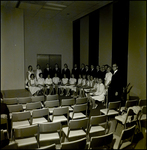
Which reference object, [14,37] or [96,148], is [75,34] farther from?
[96,148]

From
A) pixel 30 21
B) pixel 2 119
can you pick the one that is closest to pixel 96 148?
pixel 2 119

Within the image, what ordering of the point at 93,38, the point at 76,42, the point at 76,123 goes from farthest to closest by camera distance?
the point at 76,42, the point at 93,38, the point at 76,123

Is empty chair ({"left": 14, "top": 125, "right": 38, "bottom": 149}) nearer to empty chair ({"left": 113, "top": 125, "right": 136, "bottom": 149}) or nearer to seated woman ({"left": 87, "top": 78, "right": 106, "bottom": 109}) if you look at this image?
empty chair ({"left": 113, "top": 125, "right": 136, "bottom": 149})

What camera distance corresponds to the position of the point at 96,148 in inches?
96.2

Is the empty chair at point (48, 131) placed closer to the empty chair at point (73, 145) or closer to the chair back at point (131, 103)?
the empty chair at point (73, 145)

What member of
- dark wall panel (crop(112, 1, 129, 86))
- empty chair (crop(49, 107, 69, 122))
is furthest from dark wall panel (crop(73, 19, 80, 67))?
empty chair (crop(49, 107, 69, 122))

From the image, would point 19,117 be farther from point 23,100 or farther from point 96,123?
point 96,123

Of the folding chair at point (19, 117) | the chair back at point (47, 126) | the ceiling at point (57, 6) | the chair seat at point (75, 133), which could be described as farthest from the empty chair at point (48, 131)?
the ceiling at point (57, 6)

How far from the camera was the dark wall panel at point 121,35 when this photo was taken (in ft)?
19.2

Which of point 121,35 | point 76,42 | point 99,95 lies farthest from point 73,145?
point 76,42

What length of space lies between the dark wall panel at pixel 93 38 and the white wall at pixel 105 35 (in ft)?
0.76

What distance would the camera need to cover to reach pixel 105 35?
7.91 m

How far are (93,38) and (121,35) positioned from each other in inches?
109

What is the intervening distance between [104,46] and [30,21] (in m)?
4.75
